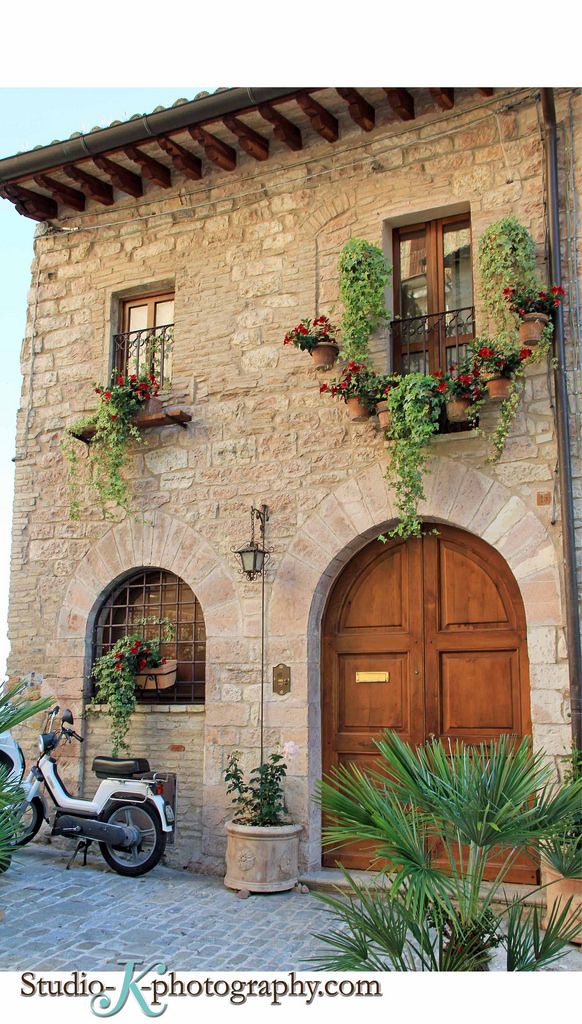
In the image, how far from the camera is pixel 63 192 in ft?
27.7

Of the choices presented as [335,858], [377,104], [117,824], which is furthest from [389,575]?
[377,104]

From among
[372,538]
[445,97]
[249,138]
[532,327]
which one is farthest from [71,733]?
[445,97]

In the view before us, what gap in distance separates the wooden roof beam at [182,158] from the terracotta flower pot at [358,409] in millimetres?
2776

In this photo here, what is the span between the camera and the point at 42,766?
7.02 metres

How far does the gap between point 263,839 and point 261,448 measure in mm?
2889

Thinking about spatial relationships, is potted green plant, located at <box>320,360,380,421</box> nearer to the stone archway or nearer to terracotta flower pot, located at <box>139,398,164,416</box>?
the stone archway

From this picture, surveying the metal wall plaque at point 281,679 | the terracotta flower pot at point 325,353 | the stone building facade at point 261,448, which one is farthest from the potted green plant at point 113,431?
the metal wall plaque at point 281,679

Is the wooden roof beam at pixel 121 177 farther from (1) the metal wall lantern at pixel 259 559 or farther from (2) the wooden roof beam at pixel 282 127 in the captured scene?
(1) the metal wall lantern at pixel 259 559

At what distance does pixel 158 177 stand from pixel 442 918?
21.9 ft

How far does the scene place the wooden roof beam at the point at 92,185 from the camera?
808cm

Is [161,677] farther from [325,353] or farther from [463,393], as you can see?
[463,393]

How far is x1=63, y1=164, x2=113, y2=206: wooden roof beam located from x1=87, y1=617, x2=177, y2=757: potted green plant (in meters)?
4.01

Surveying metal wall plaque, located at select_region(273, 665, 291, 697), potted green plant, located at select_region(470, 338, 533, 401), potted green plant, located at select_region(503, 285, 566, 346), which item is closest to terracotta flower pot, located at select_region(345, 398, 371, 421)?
potted green plant, located at select_region(470, 338, 533, 401)

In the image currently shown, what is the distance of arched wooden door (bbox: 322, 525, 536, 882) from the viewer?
20.4 feet
